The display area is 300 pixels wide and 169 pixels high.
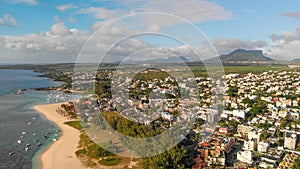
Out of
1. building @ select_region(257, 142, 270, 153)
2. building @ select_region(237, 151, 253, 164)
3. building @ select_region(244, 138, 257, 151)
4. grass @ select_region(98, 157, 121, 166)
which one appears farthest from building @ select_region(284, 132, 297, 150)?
grass @ select_region(98, 157, 121, 166)

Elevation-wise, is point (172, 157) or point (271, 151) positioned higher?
point (172, 157)

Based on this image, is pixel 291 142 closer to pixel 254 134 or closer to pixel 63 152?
pixel 254 134

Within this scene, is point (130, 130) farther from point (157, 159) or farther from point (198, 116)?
point (198, 116)

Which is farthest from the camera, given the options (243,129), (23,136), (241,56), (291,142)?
(241,56)

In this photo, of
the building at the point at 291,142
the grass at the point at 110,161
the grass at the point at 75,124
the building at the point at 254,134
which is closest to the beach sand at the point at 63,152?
the grass at the point at 75,124

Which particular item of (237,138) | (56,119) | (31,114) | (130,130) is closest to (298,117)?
(237,138)

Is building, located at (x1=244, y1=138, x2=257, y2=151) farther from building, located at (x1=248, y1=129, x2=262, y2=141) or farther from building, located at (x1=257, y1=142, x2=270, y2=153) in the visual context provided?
building, located at (x1=248, y1=129, x2=262, y2=141)

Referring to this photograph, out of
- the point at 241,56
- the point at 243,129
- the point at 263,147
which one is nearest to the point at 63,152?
the point at 263,147

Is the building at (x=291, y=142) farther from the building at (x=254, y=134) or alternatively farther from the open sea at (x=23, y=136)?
the open sea at (x=23, y=136)

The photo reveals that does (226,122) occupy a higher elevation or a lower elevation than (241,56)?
lower
